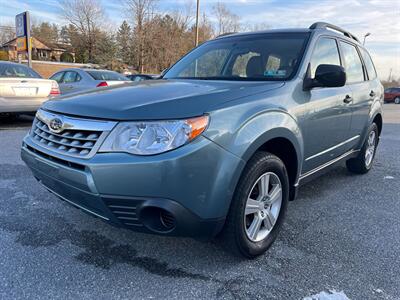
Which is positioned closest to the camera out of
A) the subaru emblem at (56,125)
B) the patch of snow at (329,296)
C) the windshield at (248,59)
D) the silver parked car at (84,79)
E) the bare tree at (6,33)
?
the patch of snow at (329,296)

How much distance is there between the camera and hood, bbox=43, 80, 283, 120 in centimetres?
199

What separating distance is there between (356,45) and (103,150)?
3727 mm

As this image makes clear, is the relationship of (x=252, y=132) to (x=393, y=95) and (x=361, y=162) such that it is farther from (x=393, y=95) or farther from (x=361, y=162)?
(x=393, y=95)

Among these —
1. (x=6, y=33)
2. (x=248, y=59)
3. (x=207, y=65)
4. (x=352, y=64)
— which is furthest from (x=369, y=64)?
(x=6, y=33)

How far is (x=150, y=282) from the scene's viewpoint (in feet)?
7.32

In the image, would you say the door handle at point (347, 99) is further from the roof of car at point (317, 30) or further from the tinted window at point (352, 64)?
the roof of car at point (317, 30)

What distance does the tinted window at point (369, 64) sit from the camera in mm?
4551

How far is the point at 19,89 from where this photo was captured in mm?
7438

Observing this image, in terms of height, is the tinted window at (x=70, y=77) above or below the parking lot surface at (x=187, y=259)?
above

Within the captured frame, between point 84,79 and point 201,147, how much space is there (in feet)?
27.7

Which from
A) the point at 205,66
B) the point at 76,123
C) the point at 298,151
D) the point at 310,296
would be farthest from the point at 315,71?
the point at 76,123

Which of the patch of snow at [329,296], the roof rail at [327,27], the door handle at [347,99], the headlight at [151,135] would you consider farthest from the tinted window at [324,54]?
the patch of snow at [329,296]

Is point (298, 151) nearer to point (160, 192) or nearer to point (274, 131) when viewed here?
point (274, 131)

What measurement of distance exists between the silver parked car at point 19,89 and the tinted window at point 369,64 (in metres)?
6.54
